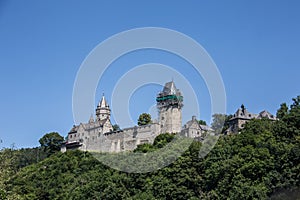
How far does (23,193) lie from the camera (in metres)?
52.0

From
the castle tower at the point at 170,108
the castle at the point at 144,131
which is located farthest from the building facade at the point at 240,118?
the castle tower at the point at 170,108

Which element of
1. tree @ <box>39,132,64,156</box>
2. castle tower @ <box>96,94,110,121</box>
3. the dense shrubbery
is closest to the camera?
the dense shrubbery

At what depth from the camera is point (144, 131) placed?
215ft

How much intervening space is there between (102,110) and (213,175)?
156 ft

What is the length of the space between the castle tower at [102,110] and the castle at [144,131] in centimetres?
925

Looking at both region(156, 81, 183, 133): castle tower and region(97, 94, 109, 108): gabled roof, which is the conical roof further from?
region(156, 81, 183, 133): castle tower

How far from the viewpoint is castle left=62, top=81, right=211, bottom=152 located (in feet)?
215

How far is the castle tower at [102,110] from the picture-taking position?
83.9 metres

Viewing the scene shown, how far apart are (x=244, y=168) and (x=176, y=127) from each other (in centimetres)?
2904

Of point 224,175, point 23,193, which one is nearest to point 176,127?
point 23,193

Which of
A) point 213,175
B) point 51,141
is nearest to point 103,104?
point 51,141

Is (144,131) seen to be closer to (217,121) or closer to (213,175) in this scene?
(217,121)

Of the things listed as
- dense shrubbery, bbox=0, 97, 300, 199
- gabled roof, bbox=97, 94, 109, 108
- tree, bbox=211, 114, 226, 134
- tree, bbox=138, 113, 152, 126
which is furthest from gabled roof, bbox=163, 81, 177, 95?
gabled roof, bbox=97, 94, 109, 108

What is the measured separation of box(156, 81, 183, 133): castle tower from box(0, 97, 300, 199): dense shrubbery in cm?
1105
